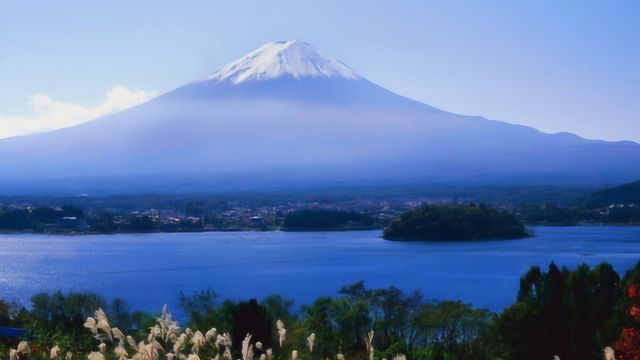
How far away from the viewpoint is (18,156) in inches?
3580

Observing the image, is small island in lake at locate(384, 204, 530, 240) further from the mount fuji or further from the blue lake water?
the mount fuji

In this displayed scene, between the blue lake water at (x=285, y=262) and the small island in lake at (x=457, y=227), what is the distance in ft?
2.82

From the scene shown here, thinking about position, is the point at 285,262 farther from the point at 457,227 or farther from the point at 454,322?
the point at 454,322

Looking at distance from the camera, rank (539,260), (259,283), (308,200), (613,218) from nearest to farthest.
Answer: (259,283)
(539,260)
(613,218)
(308,200)

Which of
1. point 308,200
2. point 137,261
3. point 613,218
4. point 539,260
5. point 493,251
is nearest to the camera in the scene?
point 539,260

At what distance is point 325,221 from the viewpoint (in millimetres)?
39219

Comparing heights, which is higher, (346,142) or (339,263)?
(346,142)

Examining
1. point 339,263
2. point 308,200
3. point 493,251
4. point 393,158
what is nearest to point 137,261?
point 339,263

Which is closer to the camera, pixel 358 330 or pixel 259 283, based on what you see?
pixel 358 330

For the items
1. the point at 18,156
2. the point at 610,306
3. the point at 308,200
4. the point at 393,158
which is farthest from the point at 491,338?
the point at 18,156

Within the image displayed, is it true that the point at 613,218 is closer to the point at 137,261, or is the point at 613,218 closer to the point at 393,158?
the point at 137,261

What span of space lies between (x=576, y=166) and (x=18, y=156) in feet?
172

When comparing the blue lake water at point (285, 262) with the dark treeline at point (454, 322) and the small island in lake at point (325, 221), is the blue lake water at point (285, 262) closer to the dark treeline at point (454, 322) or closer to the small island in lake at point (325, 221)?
the small island in lake at point (325, 221)

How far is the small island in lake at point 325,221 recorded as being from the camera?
38750mm
